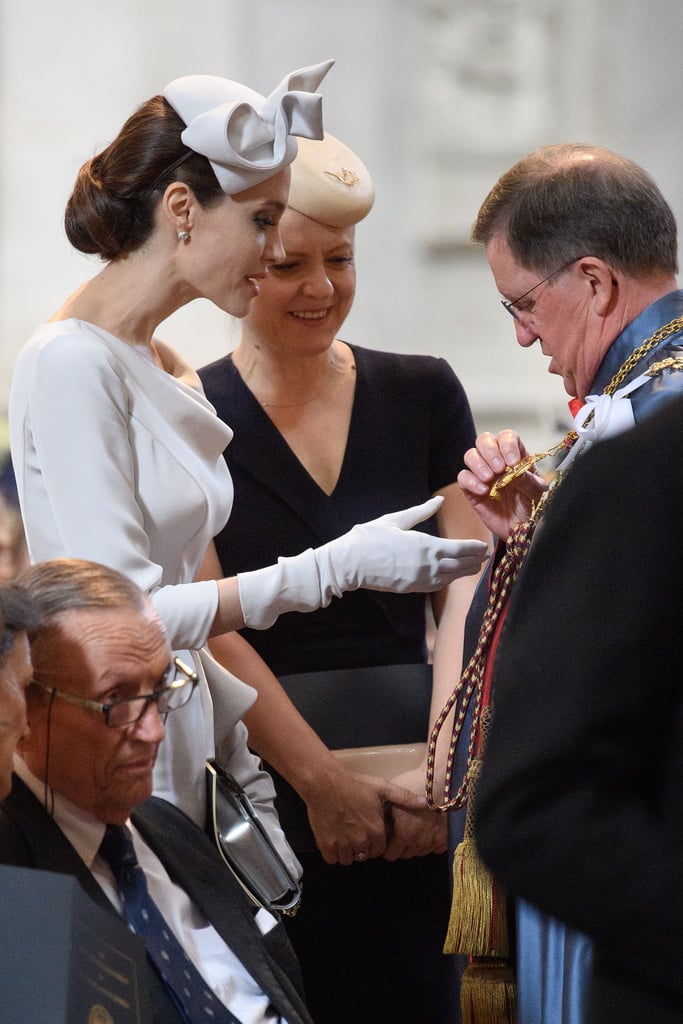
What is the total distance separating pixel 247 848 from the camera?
204 centimetres

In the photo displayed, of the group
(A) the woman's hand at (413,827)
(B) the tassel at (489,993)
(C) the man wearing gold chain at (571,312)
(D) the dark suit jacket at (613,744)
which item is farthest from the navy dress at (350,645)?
(D) the dark suit jacket at (613,744)

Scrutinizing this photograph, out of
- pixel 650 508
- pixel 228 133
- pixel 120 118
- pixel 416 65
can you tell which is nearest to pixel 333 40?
pixel 416 65

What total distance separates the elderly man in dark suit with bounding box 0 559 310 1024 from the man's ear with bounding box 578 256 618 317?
75 centimetres

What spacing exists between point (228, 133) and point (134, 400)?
1.31 ft

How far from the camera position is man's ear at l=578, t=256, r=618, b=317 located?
2006 millimetres

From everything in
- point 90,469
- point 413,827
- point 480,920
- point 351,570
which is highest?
point 90,469

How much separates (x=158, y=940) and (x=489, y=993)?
19.5 inches

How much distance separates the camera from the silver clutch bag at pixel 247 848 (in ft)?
6.60

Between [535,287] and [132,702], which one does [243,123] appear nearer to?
[535,287]

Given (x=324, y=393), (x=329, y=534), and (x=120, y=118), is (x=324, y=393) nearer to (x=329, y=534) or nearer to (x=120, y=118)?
(x=329, y=534)

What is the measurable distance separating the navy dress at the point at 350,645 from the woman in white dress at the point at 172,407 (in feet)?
1.52

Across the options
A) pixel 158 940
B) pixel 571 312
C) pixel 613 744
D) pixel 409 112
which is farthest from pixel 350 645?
pixel 409 112

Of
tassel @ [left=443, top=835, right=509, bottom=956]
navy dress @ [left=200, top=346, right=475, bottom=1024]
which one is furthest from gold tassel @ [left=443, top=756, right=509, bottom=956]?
navy dress @ [left=200, top=346, right=475, bottom=1024]

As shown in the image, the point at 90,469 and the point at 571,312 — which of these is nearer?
the point at 90,469
